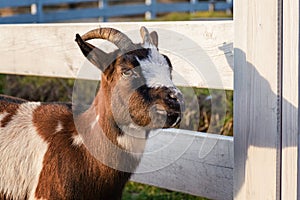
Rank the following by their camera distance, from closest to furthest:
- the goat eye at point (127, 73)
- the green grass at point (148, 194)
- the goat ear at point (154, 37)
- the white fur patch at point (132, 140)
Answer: the goat eye at point (127, 73) → the white fur patch at point (132, 140) → the goat ear at point (154, 37) → the green grass at point (148, 194)

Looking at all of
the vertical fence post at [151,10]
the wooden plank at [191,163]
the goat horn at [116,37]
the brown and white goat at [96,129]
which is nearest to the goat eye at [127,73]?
the brown and white goat at [96,129]

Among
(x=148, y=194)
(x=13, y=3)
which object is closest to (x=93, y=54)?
(x=148, y=194)

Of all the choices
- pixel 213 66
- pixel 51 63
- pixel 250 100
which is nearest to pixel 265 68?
pixel 250 100

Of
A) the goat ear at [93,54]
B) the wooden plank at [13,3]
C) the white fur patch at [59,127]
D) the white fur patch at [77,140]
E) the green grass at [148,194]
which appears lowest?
the green grass at [148,194]

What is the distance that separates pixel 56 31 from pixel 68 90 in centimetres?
253

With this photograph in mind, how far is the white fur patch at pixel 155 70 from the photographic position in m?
3.31

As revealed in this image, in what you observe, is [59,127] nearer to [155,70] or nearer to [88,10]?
[155,70]

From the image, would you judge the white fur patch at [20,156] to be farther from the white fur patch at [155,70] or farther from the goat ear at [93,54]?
the white fur patch at [155,70]

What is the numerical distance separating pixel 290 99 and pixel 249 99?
0.70 ft

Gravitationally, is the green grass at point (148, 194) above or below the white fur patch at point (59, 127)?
below

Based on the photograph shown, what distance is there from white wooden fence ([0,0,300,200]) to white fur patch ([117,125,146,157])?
48 centimetres

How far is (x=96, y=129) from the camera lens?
3.73 metres

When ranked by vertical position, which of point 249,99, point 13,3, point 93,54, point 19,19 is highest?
point 13,3

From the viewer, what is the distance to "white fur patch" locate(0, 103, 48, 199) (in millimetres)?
3865
